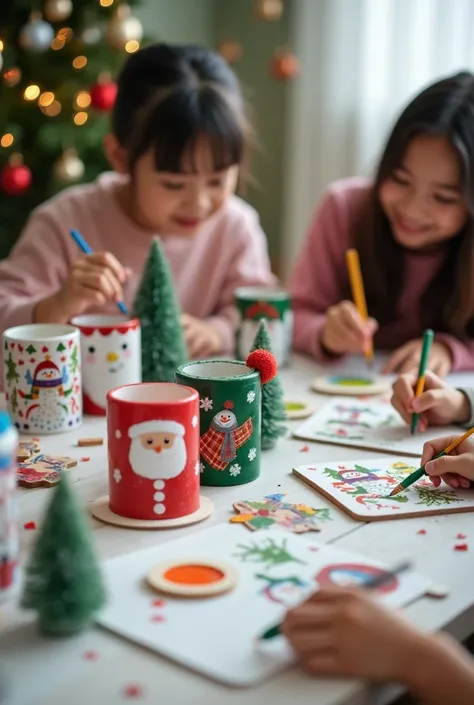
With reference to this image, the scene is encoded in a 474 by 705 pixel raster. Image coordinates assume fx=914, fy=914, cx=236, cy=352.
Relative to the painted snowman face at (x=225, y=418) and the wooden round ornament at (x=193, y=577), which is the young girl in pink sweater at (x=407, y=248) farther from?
the wooden round ornament at (x=193, y=577)

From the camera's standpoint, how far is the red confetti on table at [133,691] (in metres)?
0.63

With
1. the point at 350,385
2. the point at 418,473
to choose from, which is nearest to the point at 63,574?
the point at 418,473

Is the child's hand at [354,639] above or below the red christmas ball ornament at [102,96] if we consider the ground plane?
below

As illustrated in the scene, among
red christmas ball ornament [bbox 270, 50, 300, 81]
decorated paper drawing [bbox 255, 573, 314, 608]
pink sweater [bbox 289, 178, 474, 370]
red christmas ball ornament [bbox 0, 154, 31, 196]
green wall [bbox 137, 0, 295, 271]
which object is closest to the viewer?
decorated paper drawing [bbox 255, 573, 314, 608]

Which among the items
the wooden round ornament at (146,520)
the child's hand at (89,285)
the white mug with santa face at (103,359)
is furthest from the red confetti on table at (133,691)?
the child's hand at (89,285)

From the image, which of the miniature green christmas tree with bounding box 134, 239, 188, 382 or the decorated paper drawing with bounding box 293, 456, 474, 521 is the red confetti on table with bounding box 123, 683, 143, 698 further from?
the miniature green christmas tree with bounding box 134, 239, 188, 382

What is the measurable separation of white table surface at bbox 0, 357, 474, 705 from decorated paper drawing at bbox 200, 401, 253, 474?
0.03 metres

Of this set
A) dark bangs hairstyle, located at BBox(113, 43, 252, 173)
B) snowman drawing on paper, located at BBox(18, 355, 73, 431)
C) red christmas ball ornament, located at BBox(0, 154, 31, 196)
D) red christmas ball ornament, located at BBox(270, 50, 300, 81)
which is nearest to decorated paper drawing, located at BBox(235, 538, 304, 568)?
snowman drawing on paper, located at BBox(18, 355, 73, 431)

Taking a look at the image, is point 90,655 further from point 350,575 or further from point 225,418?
point 225,418

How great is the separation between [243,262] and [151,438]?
989 mm

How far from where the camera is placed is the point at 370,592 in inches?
29.5

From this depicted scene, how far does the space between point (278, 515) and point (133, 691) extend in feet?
1.09

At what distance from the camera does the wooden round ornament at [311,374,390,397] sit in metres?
1.43

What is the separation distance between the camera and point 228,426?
3.32ft
